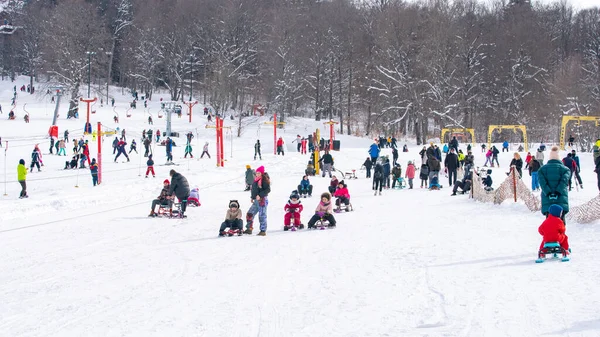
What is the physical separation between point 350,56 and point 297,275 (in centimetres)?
5868

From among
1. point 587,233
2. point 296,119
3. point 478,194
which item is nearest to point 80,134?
point 296,119

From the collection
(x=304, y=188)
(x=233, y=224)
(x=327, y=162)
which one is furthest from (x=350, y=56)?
(x=233, y=224)

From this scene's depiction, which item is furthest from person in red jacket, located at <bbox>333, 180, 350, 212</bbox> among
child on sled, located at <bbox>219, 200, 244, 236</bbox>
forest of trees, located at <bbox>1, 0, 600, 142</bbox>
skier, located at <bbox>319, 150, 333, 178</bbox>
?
forest of trees, located at <bbox>1, 0, 600, 142</bbox>

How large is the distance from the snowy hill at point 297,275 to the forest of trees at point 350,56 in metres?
40.5

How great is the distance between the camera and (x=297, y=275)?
352 inches

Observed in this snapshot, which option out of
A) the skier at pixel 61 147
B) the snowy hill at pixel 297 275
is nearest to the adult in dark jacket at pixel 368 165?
the snowy hill at pixel 297 275

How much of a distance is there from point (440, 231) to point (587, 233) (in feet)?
9.28

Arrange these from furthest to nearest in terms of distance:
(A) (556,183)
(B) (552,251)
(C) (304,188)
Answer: (C) (304,188) < (A) (556,183) < (B) (552,251)

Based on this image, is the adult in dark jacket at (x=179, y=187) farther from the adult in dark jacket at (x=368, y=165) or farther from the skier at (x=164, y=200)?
the adult in dark jacket at (x=368, y=165)

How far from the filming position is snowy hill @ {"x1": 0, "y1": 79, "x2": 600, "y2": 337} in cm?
649

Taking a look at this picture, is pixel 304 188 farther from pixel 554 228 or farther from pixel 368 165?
pixel 554 228

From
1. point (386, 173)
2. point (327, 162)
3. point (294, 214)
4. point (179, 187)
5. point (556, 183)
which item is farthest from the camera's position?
point (327, 162)

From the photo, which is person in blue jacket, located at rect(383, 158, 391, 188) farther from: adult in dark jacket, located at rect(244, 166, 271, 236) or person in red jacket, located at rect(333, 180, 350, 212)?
adult in dark jacket, located at rect(244, 166, 271, 236)

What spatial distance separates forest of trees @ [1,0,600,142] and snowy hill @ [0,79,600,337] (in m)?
40.5
